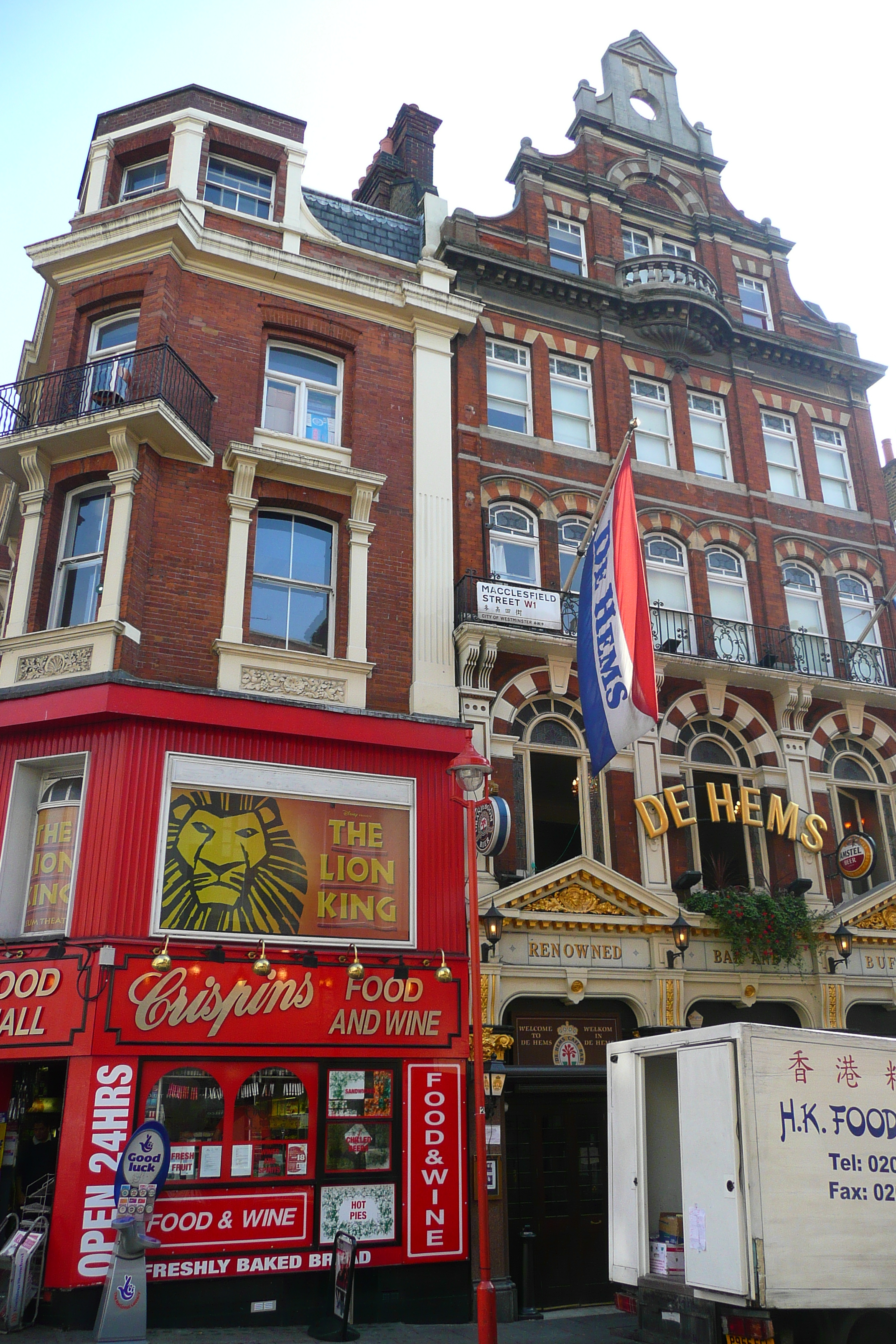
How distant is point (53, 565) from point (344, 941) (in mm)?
7536

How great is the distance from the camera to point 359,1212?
13680 mm

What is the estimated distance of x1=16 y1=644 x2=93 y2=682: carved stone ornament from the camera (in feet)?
49.2

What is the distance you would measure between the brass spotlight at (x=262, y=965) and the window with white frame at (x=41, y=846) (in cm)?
252

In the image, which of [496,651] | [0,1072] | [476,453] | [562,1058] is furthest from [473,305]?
[0,1072]

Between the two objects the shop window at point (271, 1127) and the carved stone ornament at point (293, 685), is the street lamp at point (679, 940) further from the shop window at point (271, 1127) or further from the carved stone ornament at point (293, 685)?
the carved stone ornament at point (293, 685)

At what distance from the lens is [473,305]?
20.2 meters

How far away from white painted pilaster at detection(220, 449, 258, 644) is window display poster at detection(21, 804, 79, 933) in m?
3.55

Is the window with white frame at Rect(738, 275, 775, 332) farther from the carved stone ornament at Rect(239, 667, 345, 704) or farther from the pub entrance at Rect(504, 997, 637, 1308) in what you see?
the pub entrance at Rect(504, 997, 637, 1308)

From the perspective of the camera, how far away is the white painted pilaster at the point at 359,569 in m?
16.8

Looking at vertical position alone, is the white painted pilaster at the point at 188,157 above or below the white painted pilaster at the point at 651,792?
above

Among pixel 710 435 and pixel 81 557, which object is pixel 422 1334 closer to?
pixel 81 557

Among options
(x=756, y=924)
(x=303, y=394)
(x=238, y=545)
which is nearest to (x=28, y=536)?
(x=238, y=545)

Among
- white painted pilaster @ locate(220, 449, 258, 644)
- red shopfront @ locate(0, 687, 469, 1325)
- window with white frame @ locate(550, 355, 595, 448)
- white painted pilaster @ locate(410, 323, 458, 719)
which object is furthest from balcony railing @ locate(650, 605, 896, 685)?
white painted pilaster @ locate(220, 449, 258, 644)

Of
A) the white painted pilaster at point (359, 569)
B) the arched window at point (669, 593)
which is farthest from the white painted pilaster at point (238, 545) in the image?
the arched window at point (669, 593)
